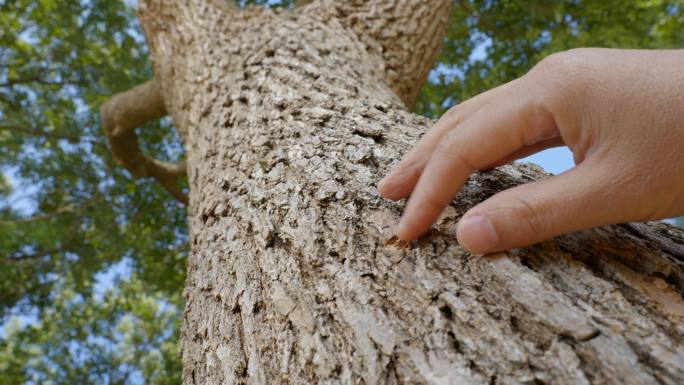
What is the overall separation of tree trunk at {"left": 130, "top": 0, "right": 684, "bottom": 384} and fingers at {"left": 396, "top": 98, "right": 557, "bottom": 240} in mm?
84

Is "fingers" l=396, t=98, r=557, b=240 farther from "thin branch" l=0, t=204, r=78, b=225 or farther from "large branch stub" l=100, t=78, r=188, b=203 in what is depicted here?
"thin branch" l=0, t=204, r=78, b=225

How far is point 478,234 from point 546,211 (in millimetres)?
131

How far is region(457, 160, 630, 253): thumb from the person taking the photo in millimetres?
842

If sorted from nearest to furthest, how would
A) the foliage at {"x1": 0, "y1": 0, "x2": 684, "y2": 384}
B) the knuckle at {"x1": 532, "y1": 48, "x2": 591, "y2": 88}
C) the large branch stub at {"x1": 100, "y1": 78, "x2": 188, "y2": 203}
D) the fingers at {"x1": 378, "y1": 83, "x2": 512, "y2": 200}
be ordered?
the knuckle at {"x1": 532, "y1": 48, "x2": 591, "y2": 88}
the fingers at {"x1": 378, "y1": 83, "x2": 512, "y2": 200}
the large branch stub at {"x1": 100, "y1": 78, "x2": 188, "y2": 203}
the foliage at {"x1": 0, "y1": 0, "x2": 684, "y2": 384}

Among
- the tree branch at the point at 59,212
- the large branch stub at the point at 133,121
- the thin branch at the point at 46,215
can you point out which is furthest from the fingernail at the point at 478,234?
the thin branch at the point at 46,215

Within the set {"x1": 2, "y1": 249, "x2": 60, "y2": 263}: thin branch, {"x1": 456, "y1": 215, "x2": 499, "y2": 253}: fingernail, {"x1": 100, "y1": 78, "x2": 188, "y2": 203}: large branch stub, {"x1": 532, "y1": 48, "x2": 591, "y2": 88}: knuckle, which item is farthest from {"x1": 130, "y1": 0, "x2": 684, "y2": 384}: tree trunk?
{"x1": 2, "y1": 249, "x2": 60, "y2": 263}: thin branch

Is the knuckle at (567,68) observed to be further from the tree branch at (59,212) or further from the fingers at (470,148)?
the tree branch at (59,212)

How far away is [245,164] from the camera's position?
161 cm

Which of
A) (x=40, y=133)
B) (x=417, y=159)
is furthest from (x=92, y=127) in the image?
(x=417, y=159)

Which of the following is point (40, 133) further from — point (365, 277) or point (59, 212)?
point (365, 277)

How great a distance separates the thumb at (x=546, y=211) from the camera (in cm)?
84

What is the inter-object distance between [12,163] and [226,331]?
23.8 ft

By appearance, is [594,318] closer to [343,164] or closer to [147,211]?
[343,164]

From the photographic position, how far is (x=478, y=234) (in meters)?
0.90
